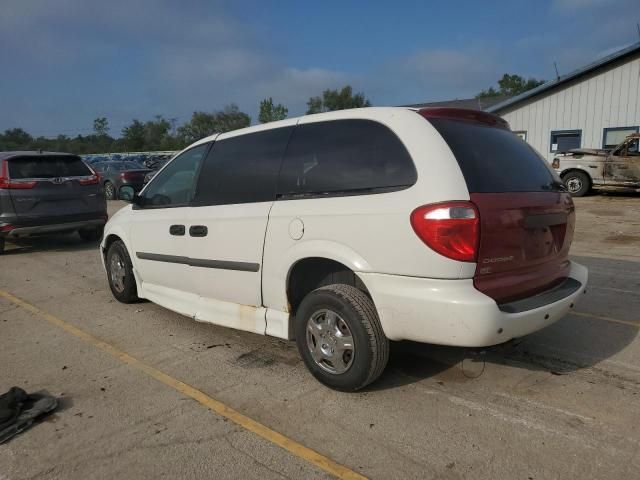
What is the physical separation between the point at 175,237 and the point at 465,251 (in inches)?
105

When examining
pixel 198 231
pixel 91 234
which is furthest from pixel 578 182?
pixel 198 231

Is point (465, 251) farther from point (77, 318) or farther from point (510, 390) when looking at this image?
point (77, 318)

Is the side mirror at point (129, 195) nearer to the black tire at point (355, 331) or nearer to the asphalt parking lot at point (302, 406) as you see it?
the asphalt parking lot at point (302, 406)

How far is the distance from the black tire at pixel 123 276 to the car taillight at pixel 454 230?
358cm

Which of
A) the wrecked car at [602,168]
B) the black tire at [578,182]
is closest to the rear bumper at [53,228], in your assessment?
the wrecked car at [602,168]

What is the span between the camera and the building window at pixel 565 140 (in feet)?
65.0

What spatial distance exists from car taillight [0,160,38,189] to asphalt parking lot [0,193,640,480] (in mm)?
3930

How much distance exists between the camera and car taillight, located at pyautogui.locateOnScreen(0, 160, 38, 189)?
816 centimetres

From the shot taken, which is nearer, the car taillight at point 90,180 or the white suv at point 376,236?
the white suv at point 376,236

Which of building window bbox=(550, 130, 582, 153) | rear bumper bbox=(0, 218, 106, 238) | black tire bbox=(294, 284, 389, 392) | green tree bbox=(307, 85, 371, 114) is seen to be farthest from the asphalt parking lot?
green tree bbox=(307, 85, 371, 114)

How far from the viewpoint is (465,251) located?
2766 millimetres

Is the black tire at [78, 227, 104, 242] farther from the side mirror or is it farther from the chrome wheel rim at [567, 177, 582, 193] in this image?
the chrome wheel rim at [567, 177, 582, 193]

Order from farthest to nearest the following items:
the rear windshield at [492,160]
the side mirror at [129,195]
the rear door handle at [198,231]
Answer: the side mirror at [129,195] < the rear door handle at [198,231] < the rear windshield at [492,160]

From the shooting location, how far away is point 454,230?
9.01 ft
